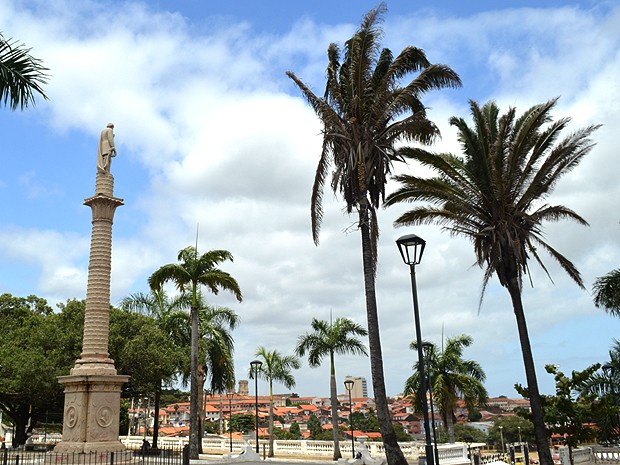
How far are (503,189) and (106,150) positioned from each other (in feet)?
61.6

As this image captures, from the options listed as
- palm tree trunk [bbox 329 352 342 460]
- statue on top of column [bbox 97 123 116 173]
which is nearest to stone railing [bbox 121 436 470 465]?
palm tree trunk [bbox 329 352 342 460]

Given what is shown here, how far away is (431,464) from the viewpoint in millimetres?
12555

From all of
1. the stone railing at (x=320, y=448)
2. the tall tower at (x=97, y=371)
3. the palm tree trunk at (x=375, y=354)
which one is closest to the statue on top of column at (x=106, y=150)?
the tall tower at (x=97, y=371)

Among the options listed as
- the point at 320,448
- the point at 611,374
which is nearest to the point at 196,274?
the point at 320,448

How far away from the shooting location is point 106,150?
28594mm

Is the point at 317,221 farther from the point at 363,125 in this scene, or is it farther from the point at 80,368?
the point at 80,368

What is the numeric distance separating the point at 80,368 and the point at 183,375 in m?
13.8

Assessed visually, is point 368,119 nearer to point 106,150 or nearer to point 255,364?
point 106,150

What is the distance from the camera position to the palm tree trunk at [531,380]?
1867 centimetres

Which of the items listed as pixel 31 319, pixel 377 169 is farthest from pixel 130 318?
pixel 377 169

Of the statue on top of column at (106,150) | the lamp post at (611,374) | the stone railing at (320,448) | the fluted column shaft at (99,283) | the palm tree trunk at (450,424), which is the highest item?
the statue on top of column at (106,150)

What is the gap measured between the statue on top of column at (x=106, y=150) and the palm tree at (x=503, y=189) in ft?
47.6

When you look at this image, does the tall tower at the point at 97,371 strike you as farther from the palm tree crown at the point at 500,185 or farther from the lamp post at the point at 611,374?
Result: the lamp post at the point at 611,374

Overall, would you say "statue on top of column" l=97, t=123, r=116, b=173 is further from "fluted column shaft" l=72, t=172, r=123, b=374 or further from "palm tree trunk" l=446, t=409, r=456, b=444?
"palm tree trunk" l=446, t=409, r=456, b=444
